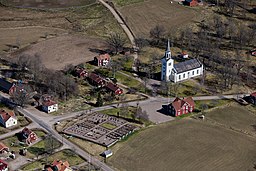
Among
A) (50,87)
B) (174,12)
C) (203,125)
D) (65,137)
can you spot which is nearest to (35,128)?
(65,137)

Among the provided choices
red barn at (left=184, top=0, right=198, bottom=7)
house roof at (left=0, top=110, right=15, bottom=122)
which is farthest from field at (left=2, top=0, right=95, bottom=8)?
house roof at (left=0, top=110, right=15, bottom=122)

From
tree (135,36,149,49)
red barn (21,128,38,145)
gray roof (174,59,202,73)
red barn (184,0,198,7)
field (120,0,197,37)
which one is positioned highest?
red barn (184,0,198,7)

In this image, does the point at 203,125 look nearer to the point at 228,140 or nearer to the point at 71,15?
the point at 228,140

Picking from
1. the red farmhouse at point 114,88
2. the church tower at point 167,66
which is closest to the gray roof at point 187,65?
the church tower at point 167,66

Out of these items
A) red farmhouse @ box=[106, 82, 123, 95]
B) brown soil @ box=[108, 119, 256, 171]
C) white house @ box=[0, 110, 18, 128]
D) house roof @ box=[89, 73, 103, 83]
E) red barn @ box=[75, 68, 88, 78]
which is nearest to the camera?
brown soil @ box=[108, 119, 256, 171]

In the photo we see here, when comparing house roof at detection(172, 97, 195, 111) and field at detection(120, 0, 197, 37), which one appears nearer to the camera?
house roof at detection(172, 97, 195, 111)

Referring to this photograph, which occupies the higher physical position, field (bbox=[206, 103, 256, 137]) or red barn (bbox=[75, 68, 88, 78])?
red barn (bbox=[75, 68, 88, 78])

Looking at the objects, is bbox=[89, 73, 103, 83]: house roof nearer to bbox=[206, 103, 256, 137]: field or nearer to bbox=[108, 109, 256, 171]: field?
bbox=[108, 109, 256, 171]: field
